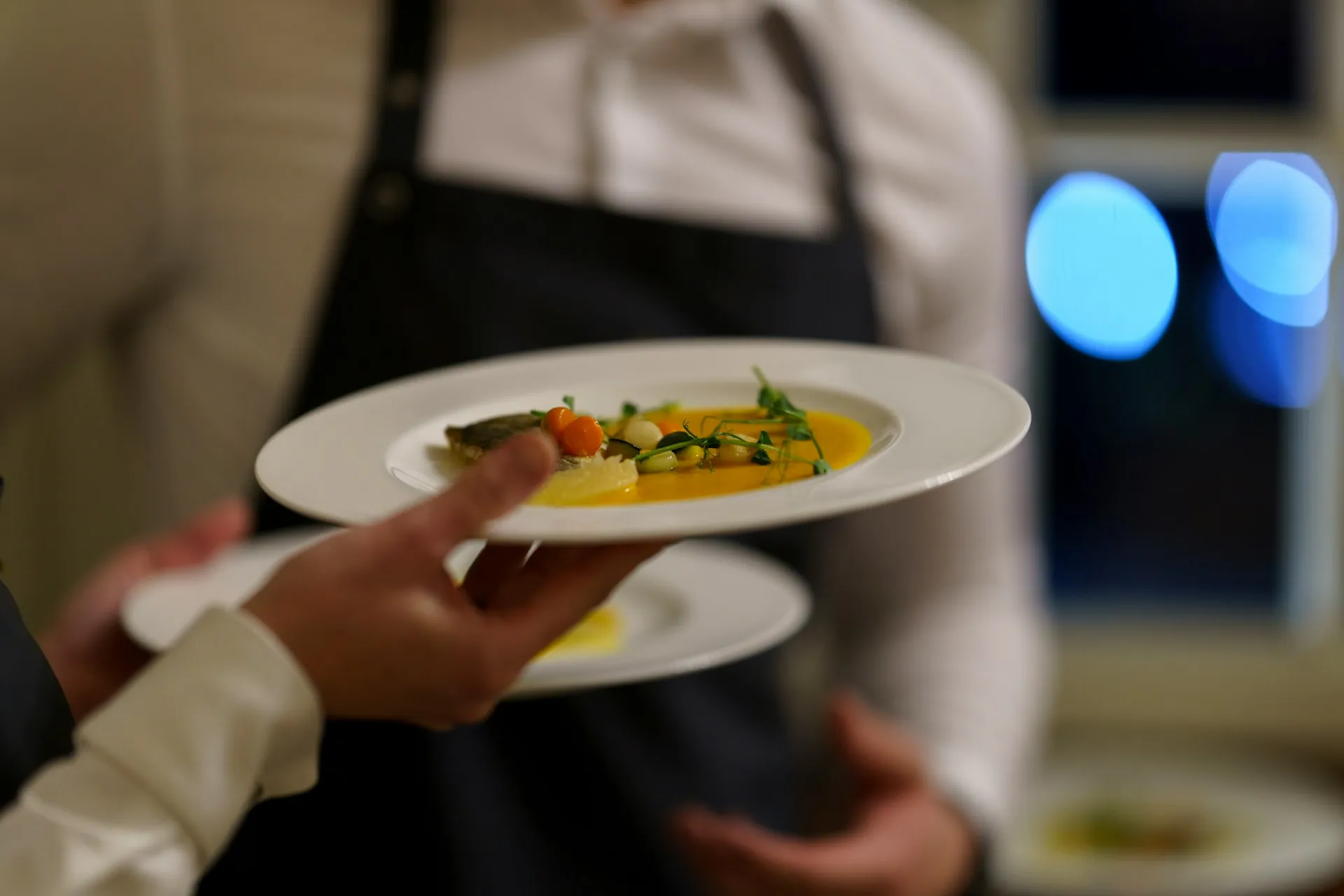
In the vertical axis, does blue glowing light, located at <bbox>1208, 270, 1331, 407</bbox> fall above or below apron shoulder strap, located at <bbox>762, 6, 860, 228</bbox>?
below

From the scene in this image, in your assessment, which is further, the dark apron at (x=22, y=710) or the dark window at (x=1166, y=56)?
the dark window at (x=1166, y=56)

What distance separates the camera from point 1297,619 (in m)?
1.68

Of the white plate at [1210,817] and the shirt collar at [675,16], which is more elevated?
the shirt collar at [675,16]

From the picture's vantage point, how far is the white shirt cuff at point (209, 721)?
0.95ft

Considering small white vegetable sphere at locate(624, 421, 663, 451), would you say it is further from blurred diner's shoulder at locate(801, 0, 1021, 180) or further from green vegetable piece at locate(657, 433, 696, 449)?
blurred diner's shoulder at locate(801, 0, 1021, 180)

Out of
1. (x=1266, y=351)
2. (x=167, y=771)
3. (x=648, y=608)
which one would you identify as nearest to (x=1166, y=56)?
(x=1266, y=351)

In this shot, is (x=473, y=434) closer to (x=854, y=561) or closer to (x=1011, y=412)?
(x=1011, y=412)

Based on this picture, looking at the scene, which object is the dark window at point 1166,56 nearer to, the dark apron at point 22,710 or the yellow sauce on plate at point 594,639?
the yellow sauce on plate at point 594,639

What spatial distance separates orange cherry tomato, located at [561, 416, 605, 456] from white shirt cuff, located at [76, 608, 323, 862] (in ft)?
0.28

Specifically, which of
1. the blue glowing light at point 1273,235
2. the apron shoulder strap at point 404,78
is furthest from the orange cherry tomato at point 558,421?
the blue glowing light at point 1273,235

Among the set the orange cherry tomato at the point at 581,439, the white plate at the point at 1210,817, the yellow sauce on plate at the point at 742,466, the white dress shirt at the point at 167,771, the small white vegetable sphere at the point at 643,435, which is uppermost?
the orange cherry tomato at the point at 581,439

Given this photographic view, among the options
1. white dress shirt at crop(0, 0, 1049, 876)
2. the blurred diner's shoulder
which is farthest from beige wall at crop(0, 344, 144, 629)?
the blurred diner's shoulder

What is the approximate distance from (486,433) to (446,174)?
10.4 inches

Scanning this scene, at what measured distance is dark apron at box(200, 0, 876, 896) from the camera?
1.58ft
